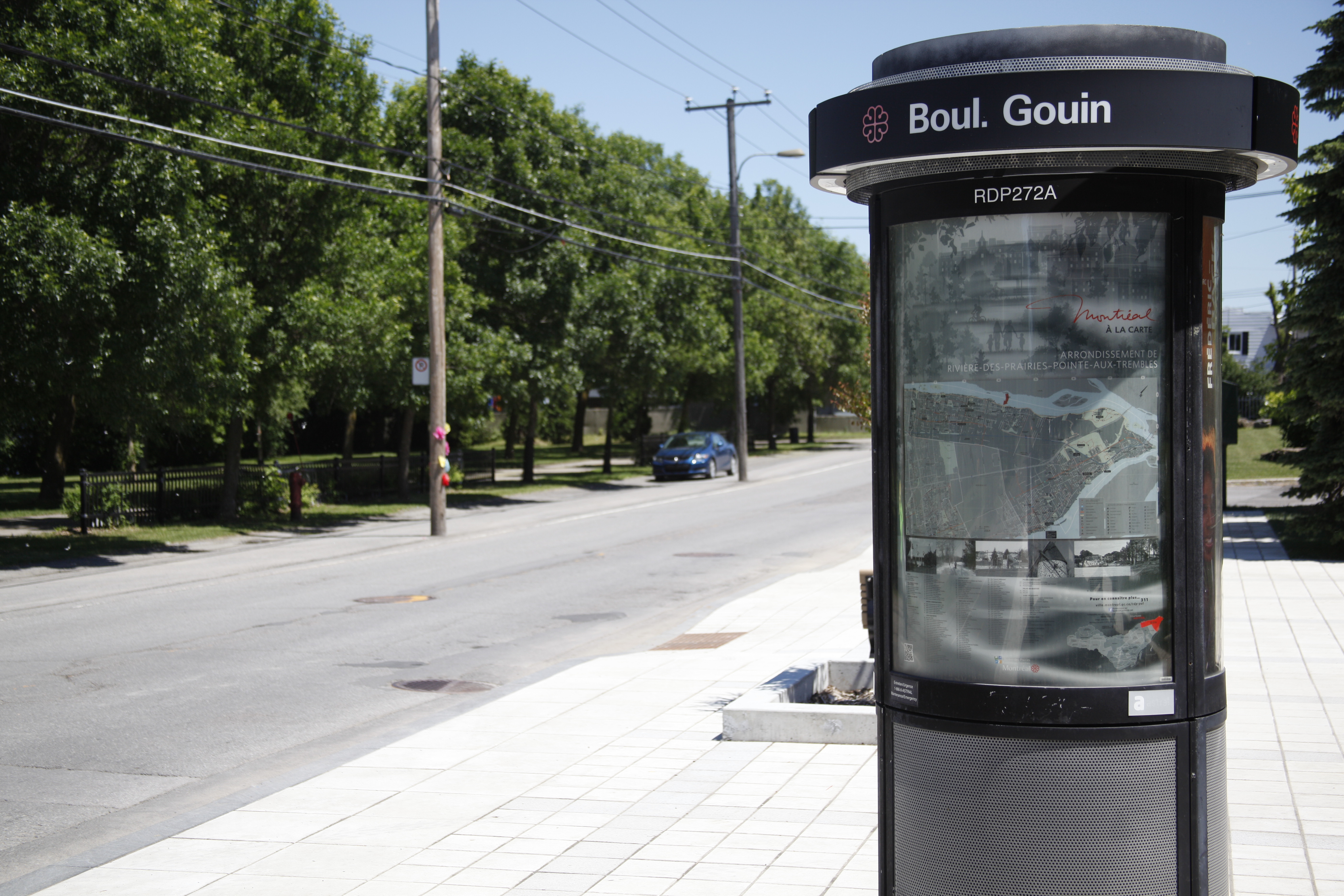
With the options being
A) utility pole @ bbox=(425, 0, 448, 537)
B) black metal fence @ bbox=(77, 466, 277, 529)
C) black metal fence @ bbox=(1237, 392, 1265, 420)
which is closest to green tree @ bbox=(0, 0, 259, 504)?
black metal fence @ bbox=(77, 466, 277, 529)

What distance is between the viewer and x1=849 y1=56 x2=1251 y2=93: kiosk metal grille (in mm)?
3889

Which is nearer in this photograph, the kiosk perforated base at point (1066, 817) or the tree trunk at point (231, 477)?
the kiosk perforated base at point (1066, 817)

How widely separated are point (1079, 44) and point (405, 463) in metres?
28.3

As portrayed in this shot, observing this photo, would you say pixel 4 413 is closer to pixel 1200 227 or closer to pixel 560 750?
pixel 560 750

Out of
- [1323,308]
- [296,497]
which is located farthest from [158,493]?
[1323,308]

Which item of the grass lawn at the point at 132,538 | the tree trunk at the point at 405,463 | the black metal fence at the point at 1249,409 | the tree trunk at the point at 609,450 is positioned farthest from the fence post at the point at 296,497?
the black metal fence at the point at 1249,409

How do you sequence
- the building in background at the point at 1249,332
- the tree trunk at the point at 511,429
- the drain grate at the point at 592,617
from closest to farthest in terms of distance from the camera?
1. the drain grate at the point at 592,617
2. the tree trunk at the point at 511,429
3. the building in background at the point at 1249,332

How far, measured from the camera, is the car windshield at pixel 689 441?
128ft

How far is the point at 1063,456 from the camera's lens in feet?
13.4

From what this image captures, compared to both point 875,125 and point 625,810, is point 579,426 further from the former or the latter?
point 875,125

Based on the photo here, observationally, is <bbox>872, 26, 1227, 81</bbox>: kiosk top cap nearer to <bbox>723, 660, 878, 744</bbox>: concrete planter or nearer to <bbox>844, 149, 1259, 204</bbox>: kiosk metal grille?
<bbox>844, 149, 1259, 204</bbox>: kiosk metal grille

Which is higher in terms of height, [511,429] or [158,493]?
[511,429]

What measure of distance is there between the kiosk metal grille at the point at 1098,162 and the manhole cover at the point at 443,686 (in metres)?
6.55

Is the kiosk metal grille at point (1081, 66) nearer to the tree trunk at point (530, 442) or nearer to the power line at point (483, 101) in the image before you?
the power line at point (483, 101)
